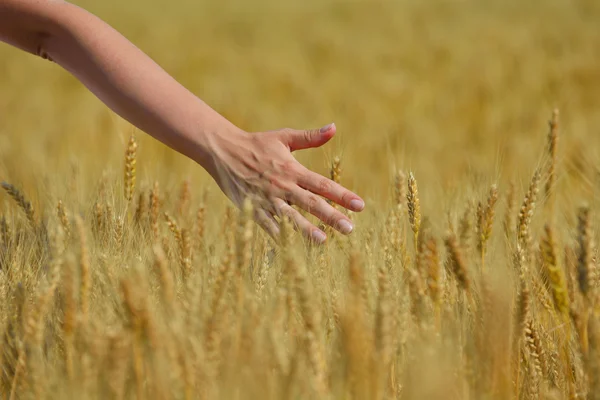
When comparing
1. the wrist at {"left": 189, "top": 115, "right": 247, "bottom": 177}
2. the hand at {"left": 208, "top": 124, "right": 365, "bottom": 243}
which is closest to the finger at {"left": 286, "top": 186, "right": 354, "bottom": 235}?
the hand at {"left": 208, "top": 124, "right": 365, "bottom": 243}

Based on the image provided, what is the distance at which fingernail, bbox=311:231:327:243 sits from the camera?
1.03 m

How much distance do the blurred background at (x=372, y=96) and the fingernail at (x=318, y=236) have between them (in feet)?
0.80

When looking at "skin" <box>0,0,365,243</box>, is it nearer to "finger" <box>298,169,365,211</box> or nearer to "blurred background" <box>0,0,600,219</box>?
"finger" <box>298,169,365,211</box>

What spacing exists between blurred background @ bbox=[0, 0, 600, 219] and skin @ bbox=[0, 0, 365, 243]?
7.1 inches

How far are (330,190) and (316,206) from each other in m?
0.03

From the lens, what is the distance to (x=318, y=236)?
103 cm

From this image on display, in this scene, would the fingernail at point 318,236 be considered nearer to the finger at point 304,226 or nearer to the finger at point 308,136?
the finger at point 304,226

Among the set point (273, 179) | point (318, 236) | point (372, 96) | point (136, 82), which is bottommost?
point (318, 236)

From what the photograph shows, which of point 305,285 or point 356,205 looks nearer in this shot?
point 305,285

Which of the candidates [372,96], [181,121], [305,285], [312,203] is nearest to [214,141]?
[181,121]

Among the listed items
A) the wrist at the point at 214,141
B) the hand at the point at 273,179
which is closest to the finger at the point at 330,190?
the hand at the point at 273,179

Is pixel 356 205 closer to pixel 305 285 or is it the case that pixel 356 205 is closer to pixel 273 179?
pixel 273 179

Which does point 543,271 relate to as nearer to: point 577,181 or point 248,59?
point 577,181

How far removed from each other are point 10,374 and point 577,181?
2.01 metres
